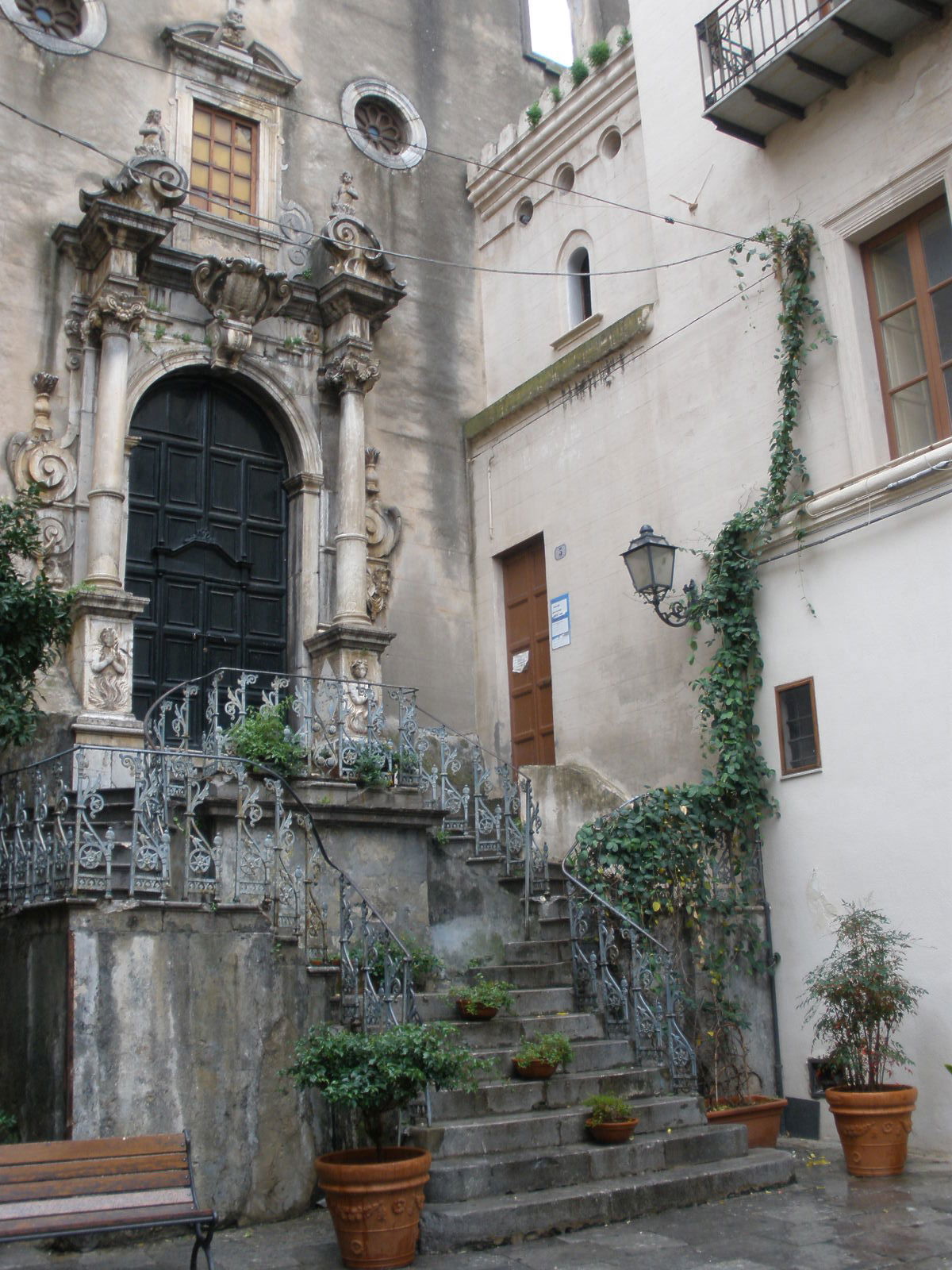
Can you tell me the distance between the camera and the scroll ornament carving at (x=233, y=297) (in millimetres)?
12320

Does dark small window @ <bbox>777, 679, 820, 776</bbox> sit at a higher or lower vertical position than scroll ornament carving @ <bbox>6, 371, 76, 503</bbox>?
lower

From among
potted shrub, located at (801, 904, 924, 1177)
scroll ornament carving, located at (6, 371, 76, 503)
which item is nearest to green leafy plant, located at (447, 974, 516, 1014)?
potted shrub, located at (801, 904, 924, 1177)

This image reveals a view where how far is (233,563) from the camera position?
41.4 ft

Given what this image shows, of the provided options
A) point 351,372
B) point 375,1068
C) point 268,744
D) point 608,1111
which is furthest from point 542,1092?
point 351,372

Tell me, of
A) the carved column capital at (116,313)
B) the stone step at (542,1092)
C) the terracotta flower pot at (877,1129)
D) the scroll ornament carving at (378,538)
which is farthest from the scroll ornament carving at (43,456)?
the terracotta flower pot at (877,1129)

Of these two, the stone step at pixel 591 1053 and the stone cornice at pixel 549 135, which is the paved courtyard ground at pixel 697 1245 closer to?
the stone step at pixel 591 1053

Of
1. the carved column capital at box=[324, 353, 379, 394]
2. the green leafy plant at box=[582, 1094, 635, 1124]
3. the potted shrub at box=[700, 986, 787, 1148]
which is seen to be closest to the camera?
the green leafy plant at box=[582, 1094, 635, 1124]

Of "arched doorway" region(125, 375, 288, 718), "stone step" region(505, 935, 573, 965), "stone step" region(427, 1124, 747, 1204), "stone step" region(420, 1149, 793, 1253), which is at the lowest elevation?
"stone step" region(420, 1149, 793, 1253)

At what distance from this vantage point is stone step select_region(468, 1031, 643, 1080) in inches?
322

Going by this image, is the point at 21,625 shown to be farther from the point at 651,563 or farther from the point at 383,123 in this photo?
the point at 383,123

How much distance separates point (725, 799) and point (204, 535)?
5.55 meters

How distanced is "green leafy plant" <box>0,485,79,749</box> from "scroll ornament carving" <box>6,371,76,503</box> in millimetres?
2404

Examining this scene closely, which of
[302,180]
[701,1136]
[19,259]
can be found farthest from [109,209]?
[701,1136]

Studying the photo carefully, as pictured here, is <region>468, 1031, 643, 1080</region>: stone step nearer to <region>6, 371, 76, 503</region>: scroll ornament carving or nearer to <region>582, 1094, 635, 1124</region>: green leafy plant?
<region>582, 1094, 635, 1124</region>: green leafy plant
